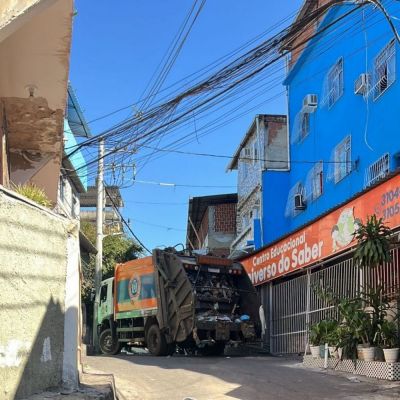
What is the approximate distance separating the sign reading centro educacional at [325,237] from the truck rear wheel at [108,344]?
498 cm

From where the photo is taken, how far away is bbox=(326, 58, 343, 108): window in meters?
18.7

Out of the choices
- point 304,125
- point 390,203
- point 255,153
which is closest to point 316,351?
point 390,203

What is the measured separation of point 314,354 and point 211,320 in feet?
11.6

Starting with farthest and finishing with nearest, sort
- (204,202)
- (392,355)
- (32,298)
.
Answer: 1. (204,202)
2. (392,355)
3. (32,298)

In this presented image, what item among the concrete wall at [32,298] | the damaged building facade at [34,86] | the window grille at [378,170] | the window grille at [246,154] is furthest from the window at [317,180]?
the concrete wall at [32,298]

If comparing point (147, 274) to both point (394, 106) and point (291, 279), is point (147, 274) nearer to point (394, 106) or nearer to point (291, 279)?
point (291, 279)

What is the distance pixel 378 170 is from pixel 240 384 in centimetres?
865

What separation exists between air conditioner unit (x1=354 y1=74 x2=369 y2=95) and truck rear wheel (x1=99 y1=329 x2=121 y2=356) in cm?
1084

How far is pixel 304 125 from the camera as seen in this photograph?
22.3 m

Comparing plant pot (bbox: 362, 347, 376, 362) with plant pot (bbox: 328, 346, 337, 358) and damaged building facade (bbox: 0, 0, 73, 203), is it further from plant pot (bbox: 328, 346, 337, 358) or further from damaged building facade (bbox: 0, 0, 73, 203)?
damaged building facade (bbox: 0, 0, 73, 203)

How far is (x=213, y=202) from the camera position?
34.2 meters

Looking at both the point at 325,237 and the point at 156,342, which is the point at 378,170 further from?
the point at 156,342

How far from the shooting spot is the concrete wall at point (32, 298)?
488cm

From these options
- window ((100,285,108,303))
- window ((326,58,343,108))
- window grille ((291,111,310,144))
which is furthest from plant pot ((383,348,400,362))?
window grille ((291,111,310,144))
